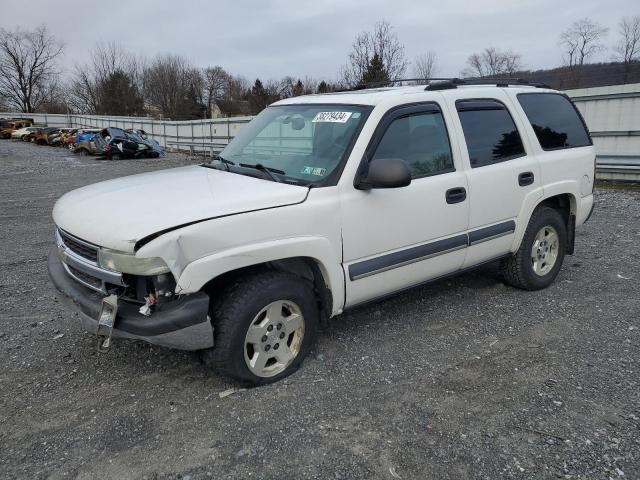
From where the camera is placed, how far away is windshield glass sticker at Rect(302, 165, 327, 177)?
3.29 metres

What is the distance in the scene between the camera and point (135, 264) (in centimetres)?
263

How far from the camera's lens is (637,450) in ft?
8.43

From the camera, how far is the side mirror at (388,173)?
312 centimetres

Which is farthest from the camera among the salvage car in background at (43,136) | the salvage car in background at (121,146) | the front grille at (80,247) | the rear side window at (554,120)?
the salvage car in background at (43,136)

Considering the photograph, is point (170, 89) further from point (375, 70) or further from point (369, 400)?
point (369, 400)

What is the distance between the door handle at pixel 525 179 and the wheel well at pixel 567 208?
0.59 meters

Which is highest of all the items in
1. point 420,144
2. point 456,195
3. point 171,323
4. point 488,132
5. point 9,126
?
point 9,126

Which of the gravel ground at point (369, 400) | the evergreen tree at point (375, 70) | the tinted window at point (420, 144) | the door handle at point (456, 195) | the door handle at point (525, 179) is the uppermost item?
the evergreen tree at point (375, 70)

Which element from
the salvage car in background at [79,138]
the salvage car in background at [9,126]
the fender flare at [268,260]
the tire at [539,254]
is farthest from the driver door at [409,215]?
the salvage car in background at [9,126]

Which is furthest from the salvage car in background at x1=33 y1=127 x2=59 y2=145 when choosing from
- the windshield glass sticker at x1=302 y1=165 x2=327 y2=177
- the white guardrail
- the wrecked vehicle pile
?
the windshield glass sticker at x1=302 y1=165 x2=327 y2=177

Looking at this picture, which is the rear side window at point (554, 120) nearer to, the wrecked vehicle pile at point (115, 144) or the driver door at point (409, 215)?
the driver door at point (409, 215)

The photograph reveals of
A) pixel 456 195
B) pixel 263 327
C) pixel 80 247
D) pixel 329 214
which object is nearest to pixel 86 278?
pixel 80 247

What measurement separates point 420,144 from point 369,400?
1896 millimetres

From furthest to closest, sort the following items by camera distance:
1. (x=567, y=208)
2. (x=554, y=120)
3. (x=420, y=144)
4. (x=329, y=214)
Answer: (x=567, y=208) → (x=554, y=120) → (x=420, y=144) → (x=329, y=214)
